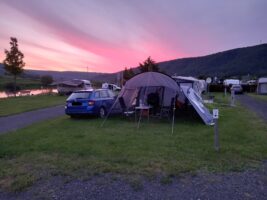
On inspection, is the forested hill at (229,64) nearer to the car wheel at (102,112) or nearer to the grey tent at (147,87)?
the grey tent at (147,87)

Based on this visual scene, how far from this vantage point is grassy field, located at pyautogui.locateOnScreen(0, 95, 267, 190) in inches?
197

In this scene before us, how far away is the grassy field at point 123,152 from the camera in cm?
501

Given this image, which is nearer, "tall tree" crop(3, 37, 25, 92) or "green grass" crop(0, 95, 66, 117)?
"green grass" crop(0, 95, 66, 117)

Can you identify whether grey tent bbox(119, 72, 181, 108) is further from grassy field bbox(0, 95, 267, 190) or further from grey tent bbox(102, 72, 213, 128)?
grassy field bbox(0, 95, 267, 190)

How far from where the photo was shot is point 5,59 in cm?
3175

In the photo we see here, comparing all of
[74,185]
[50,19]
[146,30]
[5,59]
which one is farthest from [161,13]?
[5,59]

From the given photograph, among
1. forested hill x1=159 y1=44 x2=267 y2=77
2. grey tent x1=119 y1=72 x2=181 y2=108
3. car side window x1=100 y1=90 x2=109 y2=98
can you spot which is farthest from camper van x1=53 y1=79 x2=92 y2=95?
forested hill x1=159 y1=44 x2=267 y2=77

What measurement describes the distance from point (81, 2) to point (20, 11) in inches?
146

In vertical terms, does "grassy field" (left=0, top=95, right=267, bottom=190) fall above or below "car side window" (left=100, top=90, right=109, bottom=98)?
below

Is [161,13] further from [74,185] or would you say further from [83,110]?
[74,185]

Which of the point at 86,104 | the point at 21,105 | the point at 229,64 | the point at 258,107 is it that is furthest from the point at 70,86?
the point at 229,64

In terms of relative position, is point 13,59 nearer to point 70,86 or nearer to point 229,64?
point 70,86

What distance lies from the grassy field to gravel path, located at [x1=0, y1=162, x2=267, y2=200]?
27cm

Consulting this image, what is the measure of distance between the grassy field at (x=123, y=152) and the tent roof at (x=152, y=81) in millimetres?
2334
